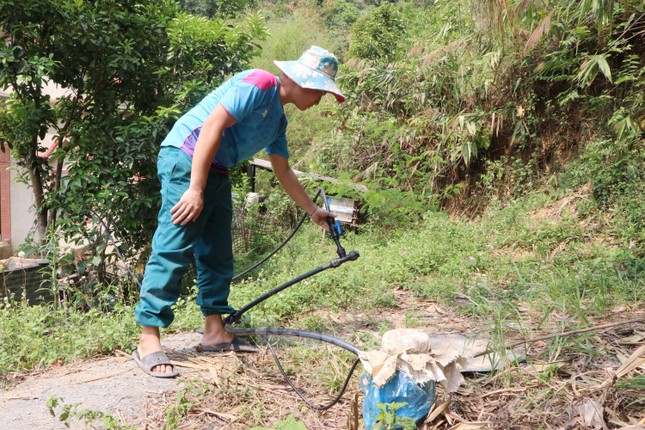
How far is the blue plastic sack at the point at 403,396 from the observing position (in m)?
2.19

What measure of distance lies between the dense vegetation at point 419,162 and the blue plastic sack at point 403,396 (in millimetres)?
438

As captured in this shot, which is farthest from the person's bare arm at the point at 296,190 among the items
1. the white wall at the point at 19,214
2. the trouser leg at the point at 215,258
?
the white wall at the point at 19,214

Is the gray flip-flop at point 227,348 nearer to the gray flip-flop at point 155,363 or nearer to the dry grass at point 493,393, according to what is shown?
the dry grass at point 493,393

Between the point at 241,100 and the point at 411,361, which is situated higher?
the point at 241,100

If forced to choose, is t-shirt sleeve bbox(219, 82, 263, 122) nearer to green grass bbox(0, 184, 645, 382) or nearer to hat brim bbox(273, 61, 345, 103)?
hat brim bbox(273, 61, 345, 103)

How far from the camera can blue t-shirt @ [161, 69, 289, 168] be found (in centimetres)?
283

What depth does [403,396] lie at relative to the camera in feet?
7.20

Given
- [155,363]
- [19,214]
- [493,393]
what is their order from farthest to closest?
[19,214]
[155,363]
[493,393]

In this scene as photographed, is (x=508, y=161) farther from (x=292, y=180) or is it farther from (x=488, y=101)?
(x=292, y=180)

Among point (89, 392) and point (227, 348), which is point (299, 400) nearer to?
point (227, 348)

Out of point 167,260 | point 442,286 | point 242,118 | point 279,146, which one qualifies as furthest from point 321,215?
point 442,286

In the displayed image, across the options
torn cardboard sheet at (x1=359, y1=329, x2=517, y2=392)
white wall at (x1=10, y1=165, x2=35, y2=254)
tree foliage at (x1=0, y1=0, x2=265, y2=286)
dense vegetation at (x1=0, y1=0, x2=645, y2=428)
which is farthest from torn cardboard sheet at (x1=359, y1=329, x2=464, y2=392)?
white wall at (x1=10, y1=165, x2=35, y2=254)

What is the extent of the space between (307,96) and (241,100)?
1.31ft

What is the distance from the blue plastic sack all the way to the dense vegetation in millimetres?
438
